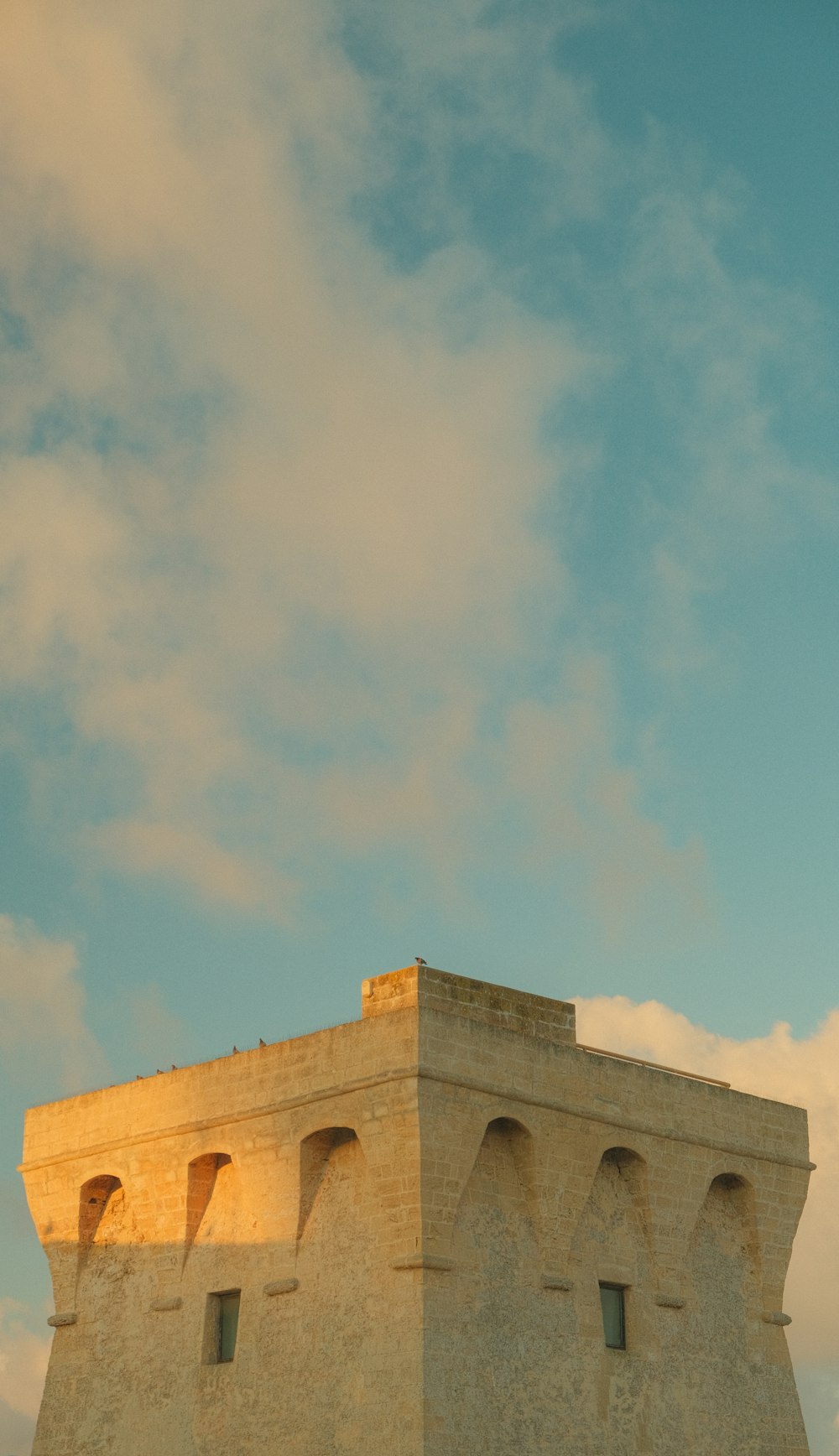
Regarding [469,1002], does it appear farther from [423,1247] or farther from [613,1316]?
[613,1316]

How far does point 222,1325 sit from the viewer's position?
27.5m

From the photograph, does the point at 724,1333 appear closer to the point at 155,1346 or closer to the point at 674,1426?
the point at 674,1426

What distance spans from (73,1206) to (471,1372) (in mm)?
8986

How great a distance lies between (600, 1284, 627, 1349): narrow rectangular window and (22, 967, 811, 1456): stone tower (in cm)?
4

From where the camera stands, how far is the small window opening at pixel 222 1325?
27172mm

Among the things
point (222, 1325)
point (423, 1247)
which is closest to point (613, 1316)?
point (423, 1247)

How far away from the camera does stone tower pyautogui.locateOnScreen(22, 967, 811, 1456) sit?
977 inches

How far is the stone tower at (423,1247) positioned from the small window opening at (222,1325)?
1.4 inches

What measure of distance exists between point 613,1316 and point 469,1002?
560 centimetres

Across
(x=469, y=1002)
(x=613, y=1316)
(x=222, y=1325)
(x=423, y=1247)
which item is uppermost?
(x=469, y=1002)

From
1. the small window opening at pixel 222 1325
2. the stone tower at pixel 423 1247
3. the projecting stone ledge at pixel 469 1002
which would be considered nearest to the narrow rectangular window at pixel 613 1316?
the stone tower at pixel 423 1247

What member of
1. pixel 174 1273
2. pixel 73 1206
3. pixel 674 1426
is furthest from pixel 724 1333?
pixel 73 1206

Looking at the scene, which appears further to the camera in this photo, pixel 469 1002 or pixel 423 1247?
pixel 469 1002

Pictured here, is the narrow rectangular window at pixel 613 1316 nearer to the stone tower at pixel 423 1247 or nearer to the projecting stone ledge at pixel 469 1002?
the stone tower at pixel 423 1247
